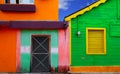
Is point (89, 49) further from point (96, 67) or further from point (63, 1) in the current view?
point (63, 1)

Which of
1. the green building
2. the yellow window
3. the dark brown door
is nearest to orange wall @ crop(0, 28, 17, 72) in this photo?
the dark brown door

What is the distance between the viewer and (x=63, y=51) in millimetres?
31188

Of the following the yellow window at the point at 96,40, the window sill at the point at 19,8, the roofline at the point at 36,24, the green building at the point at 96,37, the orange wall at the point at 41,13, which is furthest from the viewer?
the yellow window at the point at 96,40

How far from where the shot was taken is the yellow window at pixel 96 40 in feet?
103

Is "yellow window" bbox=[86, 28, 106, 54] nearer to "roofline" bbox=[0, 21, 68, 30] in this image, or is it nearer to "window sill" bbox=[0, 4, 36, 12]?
"roofline" bbox=[0, 21, 68, 30]

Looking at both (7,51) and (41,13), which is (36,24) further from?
(7,51)

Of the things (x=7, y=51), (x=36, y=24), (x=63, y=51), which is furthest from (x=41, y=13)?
(x=7, y=51)

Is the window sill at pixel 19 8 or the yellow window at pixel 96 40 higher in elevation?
the window sill at pixel 19 8

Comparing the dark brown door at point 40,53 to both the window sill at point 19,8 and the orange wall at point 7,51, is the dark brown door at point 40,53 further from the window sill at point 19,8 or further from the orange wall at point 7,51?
the window sill at point 19,8

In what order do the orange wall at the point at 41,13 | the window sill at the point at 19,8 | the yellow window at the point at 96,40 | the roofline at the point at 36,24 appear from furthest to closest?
the yellow window at the point at 96,40 → the orange wall at the point at 41,13 → the window sill at the point at 19,8 → the roofline at the point at 36,24

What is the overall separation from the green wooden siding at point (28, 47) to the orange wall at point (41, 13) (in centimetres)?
75

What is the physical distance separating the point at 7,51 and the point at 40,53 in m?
1.78

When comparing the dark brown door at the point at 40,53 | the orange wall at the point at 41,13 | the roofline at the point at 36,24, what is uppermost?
the orange wall at the point at 41,13

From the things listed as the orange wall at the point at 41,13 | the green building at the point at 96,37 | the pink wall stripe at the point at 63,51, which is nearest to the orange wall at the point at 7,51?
the orange wall at the point at 41,13
